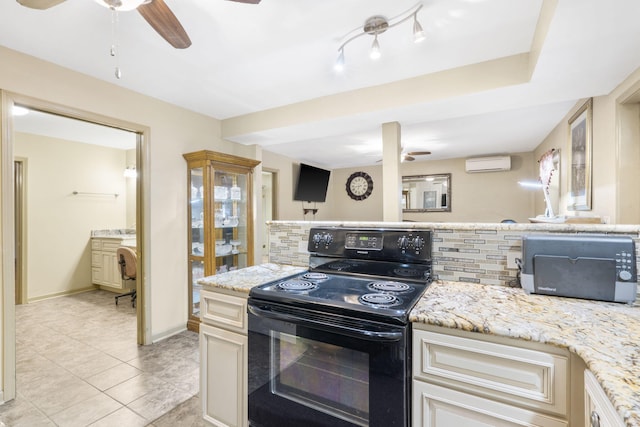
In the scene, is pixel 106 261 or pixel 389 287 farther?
pixel 106 261

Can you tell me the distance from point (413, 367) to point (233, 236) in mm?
2773

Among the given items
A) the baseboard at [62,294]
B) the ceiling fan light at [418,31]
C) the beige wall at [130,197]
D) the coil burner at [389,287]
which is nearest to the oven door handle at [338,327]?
the coil burner at [389,287]

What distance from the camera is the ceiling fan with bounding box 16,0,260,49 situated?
4.14 ft

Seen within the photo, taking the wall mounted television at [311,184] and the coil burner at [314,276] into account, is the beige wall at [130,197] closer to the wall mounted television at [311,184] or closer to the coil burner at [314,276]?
the wall mounted television at [311,184]

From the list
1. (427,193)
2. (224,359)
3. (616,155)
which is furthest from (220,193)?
(427,193)

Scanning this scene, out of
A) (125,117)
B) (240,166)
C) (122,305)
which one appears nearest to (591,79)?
(240,166)

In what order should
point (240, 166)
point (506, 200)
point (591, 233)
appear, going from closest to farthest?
point (591, 233), point (240, 166), point (506, 200)

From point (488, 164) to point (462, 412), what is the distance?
544 centimetres

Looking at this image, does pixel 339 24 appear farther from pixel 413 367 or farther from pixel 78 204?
pixel 78 204

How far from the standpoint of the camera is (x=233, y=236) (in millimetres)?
3469

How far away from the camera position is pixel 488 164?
18.0 ft

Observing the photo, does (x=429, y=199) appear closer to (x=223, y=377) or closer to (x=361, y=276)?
(x=361, y=276)

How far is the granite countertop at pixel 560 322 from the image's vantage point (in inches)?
27.5

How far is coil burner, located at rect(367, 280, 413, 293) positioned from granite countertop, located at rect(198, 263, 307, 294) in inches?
20.3
